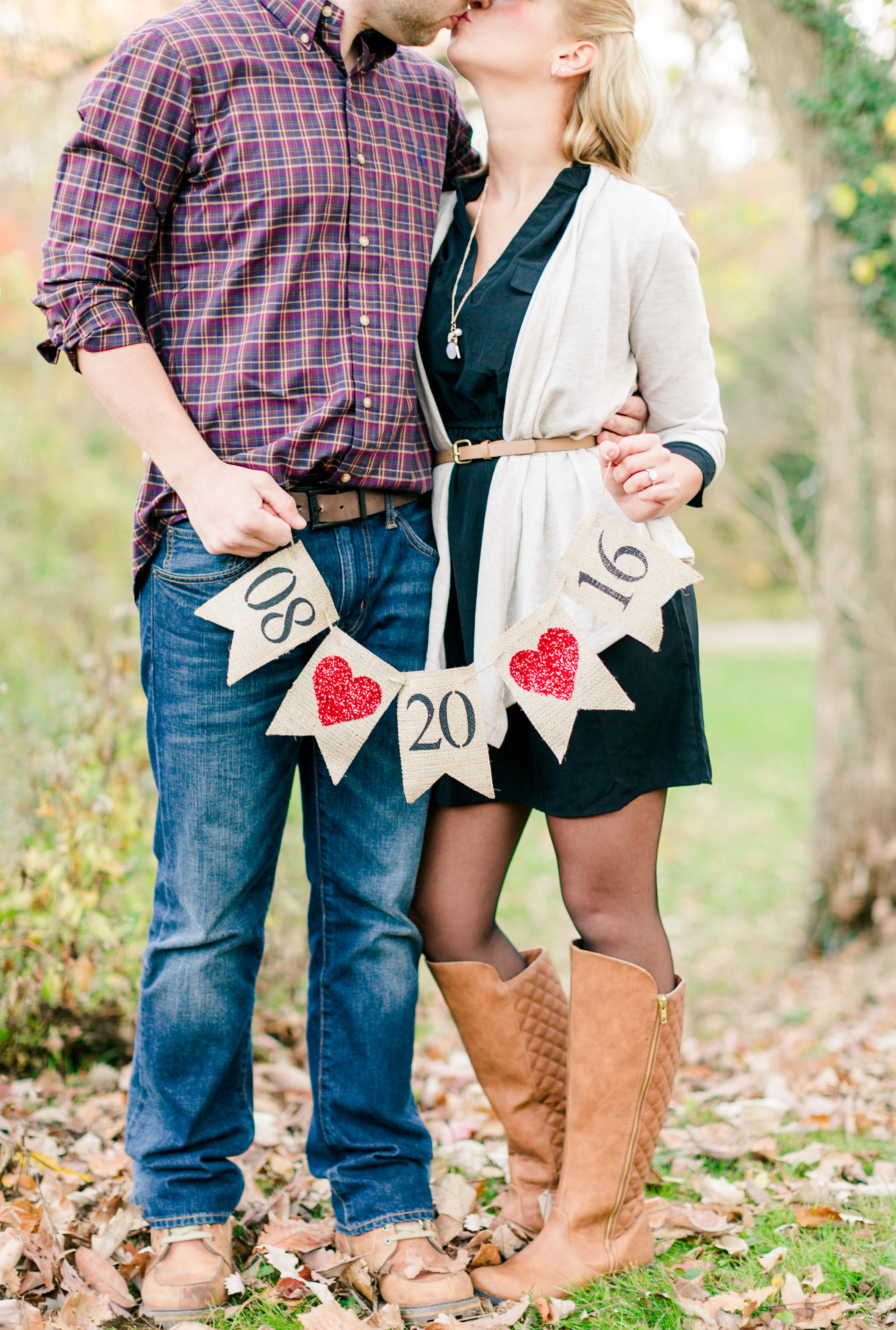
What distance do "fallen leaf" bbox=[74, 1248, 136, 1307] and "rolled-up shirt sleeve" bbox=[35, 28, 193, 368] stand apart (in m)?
1.42

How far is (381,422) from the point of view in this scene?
1767mm

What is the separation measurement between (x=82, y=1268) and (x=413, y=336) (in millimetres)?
1590

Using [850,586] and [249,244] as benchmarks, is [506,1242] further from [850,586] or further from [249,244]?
[850,586]

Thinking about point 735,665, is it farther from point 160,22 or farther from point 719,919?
point 160,22

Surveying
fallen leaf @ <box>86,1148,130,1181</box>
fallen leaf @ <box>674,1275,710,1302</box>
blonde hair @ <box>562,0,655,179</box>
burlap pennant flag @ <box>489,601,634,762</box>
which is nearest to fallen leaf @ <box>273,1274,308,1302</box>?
fallen leaf @ <box>86,1148,130,1181</box>

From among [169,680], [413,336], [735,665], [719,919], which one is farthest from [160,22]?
[735,665]

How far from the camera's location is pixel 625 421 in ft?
6.05

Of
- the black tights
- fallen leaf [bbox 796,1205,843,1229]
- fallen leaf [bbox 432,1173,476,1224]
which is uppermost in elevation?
the black tights

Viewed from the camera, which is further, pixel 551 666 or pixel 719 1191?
pixel 719 1191

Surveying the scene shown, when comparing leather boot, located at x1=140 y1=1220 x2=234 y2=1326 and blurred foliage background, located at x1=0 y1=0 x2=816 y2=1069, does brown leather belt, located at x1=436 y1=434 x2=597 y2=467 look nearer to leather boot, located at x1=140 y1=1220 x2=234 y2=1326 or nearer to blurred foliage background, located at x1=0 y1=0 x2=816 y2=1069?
blurred foliage background, located at x1=0 y1=0 x2=816 y2=1069

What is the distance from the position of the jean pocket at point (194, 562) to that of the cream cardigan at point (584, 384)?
345 mm

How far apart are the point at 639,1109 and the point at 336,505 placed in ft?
3.64

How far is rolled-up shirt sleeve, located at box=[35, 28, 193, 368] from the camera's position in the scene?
161 cm

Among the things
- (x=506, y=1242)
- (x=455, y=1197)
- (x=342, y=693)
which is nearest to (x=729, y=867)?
(x=455, y=1197)
